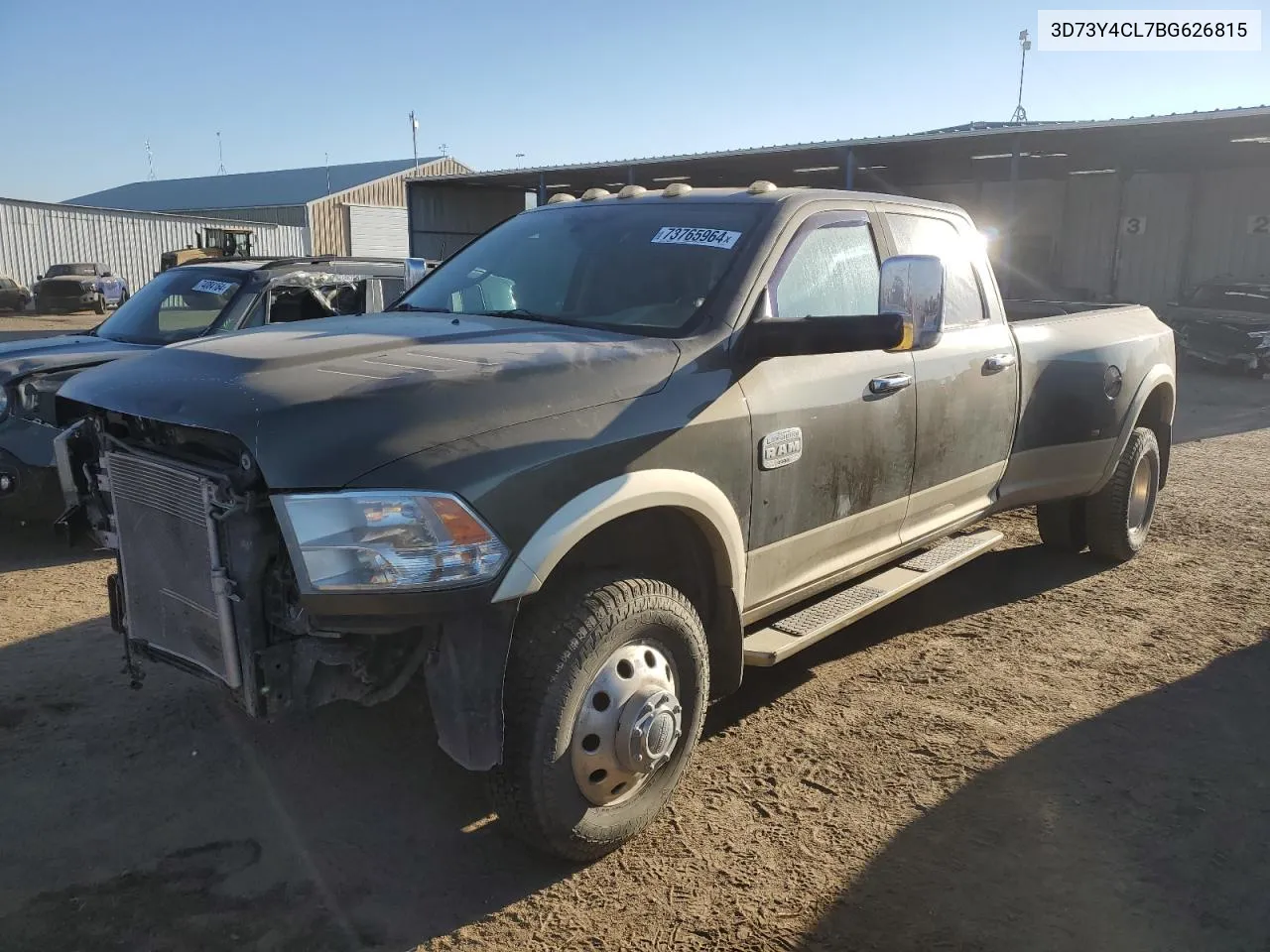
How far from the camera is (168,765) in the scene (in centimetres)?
352

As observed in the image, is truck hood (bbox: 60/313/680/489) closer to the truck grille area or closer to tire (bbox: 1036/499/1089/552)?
the truck grille area

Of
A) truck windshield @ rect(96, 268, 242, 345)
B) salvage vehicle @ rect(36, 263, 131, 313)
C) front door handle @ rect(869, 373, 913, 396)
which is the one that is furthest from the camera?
salvage vehicle @ rect(36, 263, 131, 313)

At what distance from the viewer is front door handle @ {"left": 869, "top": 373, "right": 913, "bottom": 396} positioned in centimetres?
378

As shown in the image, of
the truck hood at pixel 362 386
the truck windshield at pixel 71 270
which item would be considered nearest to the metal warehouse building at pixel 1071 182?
the truck windshield at pixel 71 270

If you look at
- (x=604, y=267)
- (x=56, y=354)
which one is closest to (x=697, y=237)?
(x=604, y=267)

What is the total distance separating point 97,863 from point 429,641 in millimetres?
1304

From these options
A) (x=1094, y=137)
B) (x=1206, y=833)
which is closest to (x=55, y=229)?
(x=1094, y=137)

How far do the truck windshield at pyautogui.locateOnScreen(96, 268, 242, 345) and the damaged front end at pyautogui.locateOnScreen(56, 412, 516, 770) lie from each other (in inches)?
176

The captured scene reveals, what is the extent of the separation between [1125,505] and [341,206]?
1833 inches

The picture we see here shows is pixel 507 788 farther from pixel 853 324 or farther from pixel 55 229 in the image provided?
pixel 55 229

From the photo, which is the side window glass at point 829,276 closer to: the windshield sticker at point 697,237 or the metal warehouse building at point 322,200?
the windshield sticker at point 697,237

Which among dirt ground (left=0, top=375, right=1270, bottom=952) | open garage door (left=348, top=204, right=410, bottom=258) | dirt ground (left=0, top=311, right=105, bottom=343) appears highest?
open garage door (left=348, top=204, right=410, bottom=258)

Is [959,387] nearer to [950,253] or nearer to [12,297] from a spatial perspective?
[950,253]

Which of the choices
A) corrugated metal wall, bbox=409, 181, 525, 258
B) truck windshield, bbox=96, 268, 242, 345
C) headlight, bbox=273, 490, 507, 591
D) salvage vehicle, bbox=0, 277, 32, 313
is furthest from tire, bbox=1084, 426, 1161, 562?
salvage vehicle, bbox=0, 277, 32, 313
